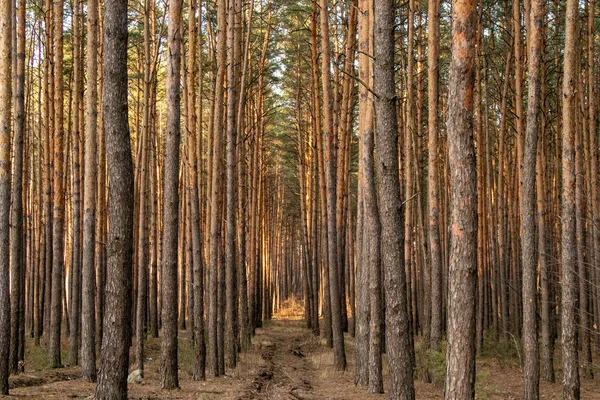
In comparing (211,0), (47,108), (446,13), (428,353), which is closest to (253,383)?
(428,353)

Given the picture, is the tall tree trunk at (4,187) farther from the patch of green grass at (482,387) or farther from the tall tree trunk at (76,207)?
the patch of green grass at (482,387)

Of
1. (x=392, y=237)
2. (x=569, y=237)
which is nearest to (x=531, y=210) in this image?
(x=569, y=237)

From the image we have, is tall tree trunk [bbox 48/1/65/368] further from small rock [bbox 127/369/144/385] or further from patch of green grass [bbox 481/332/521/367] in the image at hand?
patch of green grass [bbox 481/332/521/367]

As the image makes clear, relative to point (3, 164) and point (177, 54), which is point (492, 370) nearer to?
point (177, 54)

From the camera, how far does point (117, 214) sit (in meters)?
6.37

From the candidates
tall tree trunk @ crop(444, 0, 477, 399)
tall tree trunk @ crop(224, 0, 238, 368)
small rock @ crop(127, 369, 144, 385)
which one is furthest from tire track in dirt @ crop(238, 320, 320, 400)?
tall tree trunk @ crop(444, 0, 477, 399)

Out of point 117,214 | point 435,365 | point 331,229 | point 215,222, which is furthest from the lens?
point 331,229

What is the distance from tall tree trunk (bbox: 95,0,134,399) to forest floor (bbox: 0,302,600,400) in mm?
2785

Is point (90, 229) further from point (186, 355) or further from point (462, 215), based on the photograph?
point (462, 215)

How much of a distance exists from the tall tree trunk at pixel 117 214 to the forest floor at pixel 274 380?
9.14ft

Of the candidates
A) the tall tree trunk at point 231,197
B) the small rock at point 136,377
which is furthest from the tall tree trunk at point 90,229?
the tall tree trunk at point 231,197

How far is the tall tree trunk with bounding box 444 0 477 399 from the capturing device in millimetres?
5898

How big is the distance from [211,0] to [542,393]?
41.1 ft

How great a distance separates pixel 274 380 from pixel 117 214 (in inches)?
268
